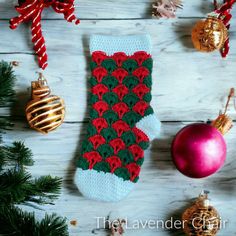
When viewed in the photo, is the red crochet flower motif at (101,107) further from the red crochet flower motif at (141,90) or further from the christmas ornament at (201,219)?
the christmas ornament at (201,219)

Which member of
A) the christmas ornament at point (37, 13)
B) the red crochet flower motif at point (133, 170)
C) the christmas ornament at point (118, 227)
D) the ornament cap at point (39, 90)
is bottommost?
the christmas ornament at point (118, 227)

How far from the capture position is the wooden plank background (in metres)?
1.22

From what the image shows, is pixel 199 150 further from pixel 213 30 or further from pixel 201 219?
pixel 213 30

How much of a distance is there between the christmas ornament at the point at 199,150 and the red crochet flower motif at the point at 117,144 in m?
0.16

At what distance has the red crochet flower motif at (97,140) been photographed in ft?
3.94

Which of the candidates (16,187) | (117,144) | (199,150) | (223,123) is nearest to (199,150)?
(199,150)

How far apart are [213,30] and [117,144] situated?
1.29 ft

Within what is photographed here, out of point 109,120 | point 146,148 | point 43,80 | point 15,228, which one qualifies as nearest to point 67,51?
point 43,80

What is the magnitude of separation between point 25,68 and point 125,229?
20.9 inches

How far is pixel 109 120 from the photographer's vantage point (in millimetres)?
1207

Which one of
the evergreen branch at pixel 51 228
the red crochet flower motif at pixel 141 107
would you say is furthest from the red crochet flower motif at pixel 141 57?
the evergreen branch at pixel 51 228

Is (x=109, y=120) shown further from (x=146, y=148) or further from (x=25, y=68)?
(x=25, y=68)

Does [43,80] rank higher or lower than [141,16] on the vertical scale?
lower

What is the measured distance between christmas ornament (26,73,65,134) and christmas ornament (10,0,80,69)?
0.12 metres
